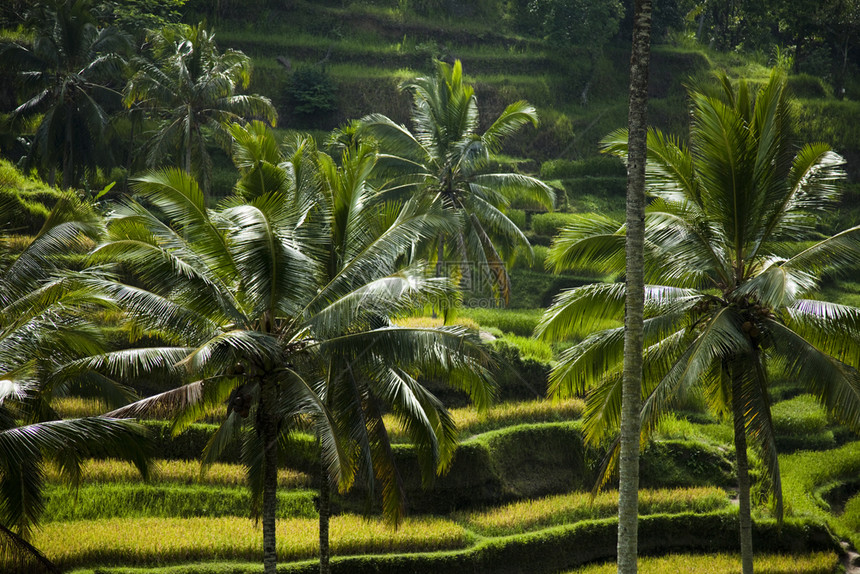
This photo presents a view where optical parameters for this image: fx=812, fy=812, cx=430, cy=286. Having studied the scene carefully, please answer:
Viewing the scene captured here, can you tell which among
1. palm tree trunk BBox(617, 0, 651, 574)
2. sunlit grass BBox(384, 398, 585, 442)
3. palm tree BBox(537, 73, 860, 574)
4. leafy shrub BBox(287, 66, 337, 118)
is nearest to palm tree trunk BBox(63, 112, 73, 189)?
leafy shrub BBox(287, 66, 337, 118)

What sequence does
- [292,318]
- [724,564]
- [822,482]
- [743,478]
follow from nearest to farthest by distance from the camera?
[292,318], [743,478], [724,564], [822,482]

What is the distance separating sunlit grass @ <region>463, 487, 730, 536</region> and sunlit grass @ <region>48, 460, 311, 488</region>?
3.77 meters

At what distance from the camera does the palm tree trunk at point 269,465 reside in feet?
35.1

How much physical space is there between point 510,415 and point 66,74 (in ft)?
57.8

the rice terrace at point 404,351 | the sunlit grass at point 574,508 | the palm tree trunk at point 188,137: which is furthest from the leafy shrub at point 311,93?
the sunlit grass at point 574,508

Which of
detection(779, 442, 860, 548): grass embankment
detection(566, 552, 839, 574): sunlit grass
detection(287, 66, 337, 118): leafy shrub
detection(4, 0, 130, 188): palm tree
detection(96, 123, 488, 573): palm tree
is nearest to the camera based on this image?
detection(96, 123, 488, 573): palm tree

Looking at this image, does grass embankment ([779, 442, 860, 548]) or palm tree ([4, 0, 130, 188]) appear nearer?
grass embankment ([779, 442, 860, 548])

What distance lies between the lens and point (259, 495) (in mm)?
12141

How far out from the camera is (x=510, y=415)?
19.6 metres

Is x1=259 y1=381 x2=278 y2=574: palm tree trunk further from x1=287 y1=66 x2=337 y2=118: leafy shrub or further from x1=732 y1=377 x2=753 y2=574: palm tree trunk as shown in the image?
x1=287 y1=66 x2=337 y2=118: leafy shrub

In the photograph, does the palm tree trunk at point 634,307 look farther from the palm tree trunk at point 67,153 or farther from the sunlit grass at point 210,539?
the palm tree trunk at point 67,153

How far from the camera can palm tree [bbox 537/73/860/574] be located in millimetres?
11367

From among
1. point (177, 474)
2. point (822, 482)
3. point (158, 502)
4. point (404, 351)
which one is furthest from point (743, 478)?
point (177, 474)

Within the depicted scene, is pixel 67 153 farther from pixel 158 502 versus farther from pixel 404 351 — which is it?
pixel 404 351
